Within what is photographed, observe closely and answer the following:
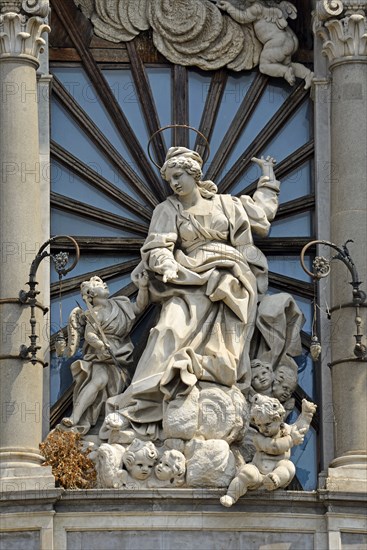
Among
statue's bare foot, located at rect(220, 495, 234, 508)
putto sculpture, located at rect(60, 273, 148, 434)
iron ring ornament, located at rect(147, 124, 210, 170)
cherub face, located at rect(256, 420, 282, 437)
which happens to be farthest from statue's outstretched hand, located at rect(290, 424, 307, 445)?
iron ring ornament, located at rect(147, 124, 210, 170)

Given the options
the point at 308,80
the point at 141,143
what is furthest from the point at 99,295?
the point at 308,80

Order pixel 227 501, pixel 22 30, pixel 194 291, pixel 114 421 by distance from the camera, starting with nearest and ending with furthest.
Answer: pixel 227 501 → pixel 114 421 → pixel 194 291 → pixel 22 30

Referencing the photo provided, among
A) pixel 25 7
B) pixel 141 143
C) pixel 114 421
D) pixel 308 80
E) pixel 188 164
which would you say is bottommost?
pixel 114 421

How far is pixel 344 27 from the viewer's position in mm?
22125

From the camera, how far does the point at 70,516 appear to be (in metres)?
20.7

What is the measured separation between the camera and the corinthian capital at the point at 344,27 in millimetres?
22094

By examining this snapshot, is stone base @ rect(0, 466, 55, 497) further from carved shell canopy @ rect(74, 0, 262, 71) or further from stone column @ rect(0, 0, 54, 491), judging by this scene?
carved shell canopy @ rect(74, 0, 262, 71)

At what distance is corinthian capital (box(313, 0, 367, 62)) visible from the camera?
2209 centimetres

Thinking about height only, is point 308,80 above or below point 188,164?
above

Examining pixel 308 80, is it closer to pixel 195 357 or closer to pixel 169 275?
pixel 169 275

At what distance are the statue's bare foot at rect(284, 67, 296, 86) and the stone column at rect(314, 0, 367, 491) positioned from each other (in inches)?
17.5

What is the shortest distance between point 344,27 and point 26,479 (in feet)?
16.2

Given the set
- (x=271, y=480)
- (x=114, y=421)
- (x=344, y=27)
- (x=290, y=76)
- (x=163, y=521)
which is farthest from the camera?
(x=290, y=76)

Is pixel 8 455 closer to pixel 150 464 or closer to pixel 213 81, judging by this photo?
pixel 150 464
